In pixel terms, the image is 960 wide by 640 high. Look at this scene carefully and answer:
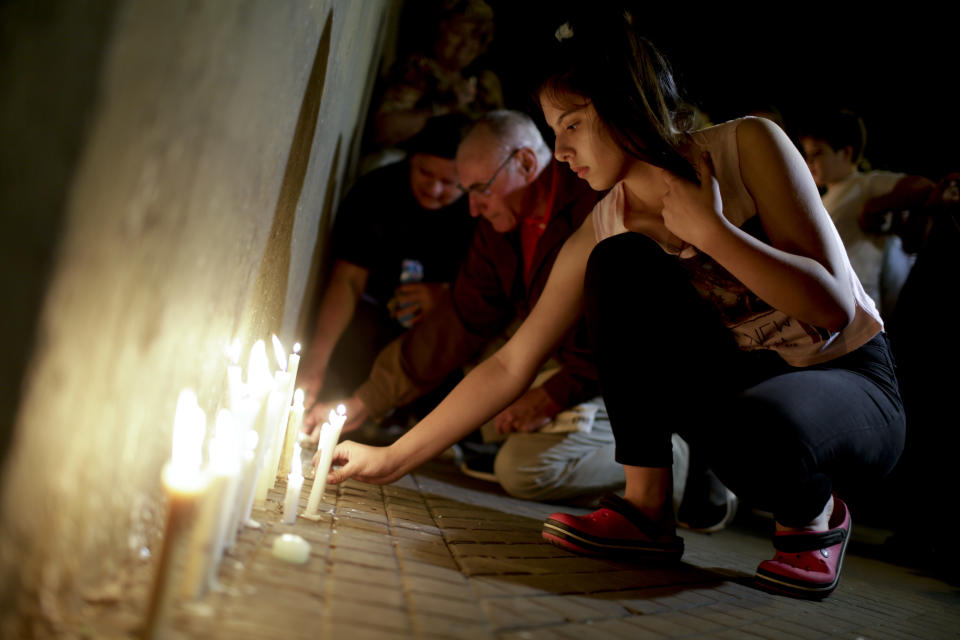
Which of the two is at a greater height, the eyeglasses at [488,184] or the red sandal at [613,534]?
the eyeglasses at [488,184]

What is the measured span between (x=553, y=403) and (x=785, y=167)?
173 centimetres

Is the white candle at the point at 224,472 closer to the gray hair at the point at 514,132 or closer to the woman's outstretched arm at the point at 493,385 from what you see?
the woman's outstretched arm at the point at 493,385

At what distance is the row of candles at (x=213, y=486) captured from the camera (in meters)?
0.92

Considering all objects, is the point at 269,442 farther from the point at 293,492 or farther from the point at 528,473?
the point at 528,473

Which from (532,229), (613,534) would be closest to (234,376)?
(613,534)

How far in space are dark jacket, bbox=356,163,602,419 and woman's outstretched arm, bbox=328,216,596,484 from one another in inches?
27.1

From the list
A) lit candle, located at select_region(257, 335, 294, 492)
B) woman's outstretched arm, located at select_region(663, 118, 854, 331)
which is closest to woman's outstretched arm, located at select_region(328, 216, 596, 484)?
lit candle, located at select_region(257, 335, 294, 492)

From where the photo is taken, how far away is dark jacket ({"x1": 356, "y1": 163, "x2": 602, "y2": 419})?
3.10m

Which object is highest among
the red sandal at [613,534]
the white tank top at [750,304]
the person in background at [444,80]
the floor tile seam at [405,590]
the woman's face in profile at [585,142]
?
the person in background at [444,80]

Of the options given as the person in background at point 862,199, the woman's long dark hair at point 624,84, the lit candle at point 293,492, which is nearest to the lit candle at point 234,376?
the lit candle at point 293,492

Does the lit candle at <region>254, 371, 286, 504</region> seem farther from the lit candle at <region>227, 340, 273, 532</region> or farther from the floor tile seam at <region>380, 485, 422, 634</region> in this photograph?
the floor tile seam at <region>380, 485, 422, 634</region>

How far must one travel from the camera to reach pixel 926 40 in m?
5.11

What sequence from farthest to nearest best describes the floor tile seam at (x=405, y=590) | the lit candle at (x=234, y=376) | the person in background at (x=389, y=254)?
the person in background at (x=389, y=254), the lit candle at (x=234, y=376), the floor tile seam at (x=405, y=590)

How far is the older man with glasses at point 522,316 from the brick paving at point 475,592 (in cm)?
71
